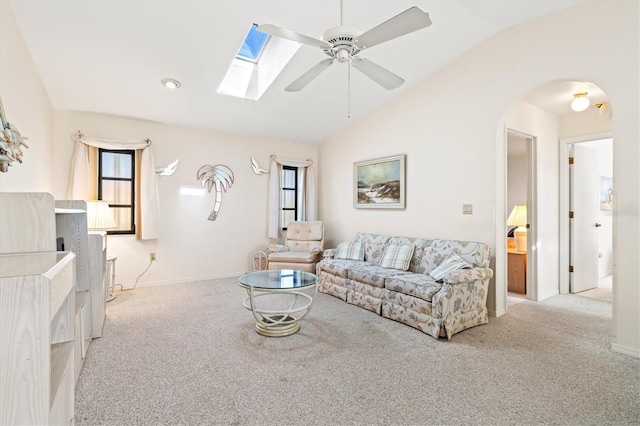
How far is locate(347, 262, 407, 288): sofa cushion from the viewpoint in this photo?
3430 mm

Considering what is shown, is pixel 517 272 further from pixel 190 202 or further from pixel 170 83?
pixel 170 83

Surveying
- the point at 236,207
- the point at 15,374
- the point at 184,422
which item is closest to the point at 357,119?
the point at 236,207

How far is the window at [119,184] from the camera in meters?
4.37

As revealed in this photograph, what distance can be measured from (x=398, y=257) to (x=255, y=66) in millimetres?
3131

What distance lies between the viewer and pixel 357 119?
5.12 metres

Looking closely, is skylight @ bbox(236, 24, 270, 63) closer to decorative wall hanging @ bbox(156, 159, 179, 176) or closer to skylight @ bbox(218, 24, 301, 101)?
skylight @ bbox(218, 24, 301, 101)

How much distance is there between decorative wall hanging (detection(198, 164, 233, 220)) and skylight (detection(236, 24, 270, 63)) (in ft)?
6.09

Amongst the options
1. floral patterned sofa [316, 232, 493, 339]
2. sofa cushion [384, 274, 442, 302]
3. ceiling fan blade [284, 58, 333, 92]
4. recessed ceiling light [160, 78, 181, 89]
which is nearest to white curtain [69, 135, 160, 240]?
recessed ceiling light [160, 78, 181, 89]

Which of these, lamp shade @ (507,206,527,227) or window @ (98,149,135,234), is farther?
lamp shade @ (507,206,527,227)

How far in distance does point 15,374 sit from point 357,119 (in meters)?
4.96

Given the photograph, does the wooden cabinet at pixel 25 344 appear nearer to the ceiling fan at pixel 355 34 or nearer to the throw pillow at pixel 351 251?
the ceiling fan at pixel 355 34

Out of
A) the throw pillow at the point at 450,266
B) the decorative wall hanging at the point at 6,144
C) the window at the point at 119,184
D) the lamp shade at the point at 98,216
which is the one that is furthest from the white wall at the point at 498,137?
the decorative wall hanging at the point at 6,144

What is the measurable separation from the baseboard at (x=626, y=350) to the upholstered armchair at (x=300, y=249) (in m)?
3.43

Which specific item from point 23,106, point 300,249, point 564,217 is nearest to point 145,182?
point 23,106
